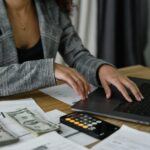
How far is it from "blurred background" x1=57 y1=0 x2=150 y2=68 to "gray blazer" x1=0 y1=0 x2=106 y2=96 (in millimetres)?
894

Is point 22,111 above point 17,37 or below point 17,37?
below

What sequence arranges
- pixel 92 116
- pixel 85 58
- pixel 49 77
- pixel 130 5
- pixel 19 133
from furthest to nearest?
pixel 130 5
pixel 85 58
pixel 49 77
pixel 92 116
pixel 19 133

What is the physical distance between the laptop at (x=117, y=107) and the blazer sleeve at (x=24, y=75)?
0.16 metres

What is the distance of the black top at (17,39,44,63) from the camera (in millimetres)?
1297

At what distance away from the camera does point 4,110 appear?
94 cm

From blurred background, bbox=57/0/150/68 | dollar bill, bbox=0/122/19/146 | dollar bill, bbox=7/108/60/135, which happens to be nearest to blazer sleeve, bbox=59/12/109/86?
dollar bill, bbox=7/108/60/135

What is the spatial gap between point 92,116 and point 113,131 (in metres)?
0.10

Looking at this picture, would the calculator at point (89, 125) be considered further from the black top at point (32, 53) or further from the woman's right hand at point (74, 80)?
the black top at point (32, 53)

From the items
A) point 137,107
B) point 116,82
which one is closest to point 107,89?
point 116,82

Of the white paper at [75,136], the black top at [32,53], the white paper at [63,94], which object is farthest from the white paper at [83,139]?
the black top at [32,53]

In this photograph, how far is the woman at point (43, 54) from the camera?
1043mm

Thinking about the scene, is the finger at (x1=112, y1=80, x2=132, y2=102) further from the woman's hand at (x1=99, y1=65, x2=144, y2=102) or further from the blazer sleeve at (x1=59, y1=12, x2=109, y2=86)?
the blazer sleeve at (x1=59, y1=12, x2=109, y2=86)

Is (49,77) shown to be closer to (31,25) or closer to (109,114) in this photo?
(109,114)

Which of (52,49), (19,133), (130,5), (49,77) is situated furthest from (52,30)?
(130,5)
